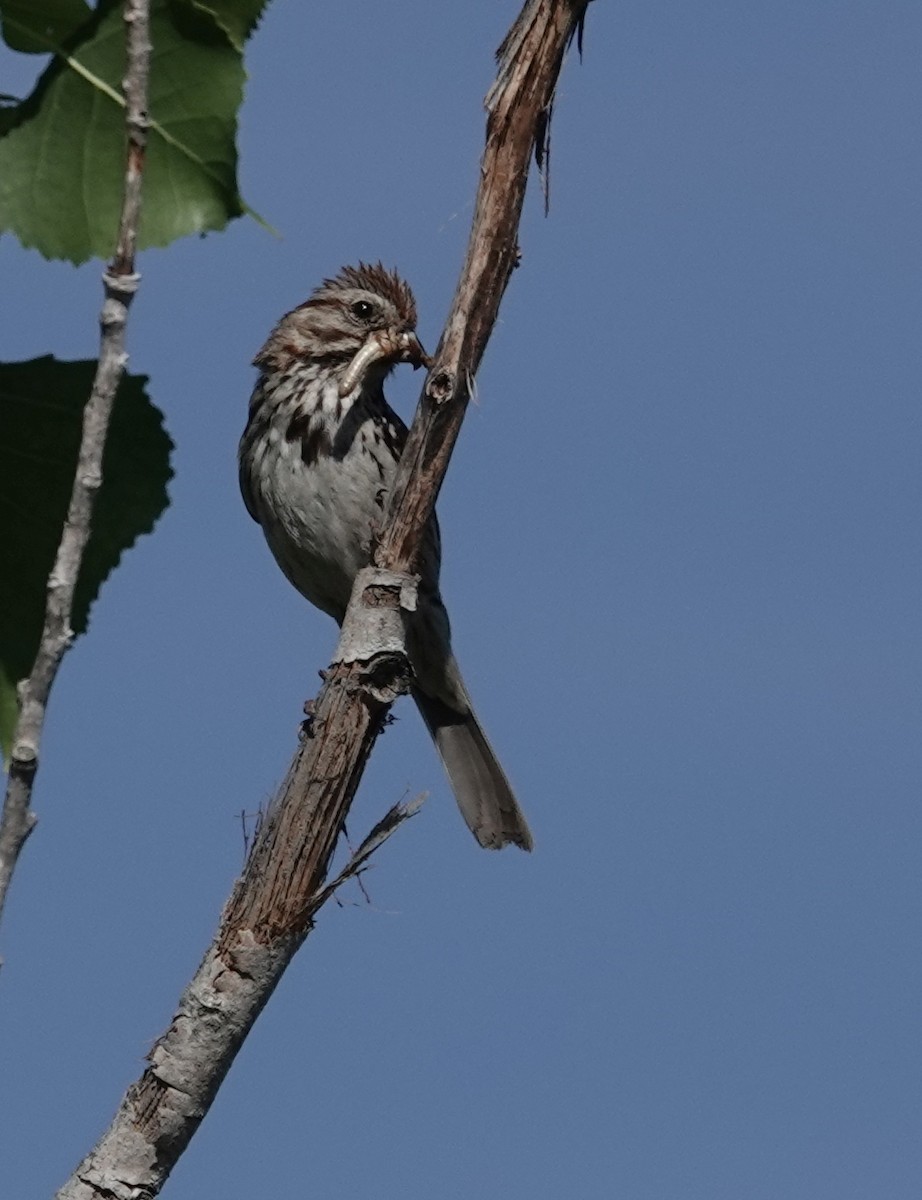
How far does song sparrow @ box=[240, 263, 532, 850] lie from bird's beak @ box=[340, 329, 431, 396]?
0.02 metres

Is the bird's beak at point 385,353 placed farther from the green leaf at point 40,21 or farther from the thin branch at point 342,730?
the green leaf at point 40,21

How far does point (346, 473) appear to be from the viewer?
7.17 meters

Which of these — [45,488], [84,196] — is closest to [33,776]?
[45,488]

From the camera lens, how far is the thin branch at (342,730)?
3.45 metres

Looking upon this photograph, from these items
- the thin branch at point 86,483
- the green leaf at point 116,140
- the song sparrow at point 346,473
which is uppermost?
the song sparrow at point 346,473

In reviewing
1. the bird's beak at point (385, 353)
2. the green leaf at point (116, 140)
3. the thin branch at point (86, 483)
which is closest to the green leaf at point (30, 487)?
the green leaf at point (116, 140)

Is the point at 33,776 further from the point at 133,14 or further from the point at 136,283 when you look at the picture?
the point at 133,14

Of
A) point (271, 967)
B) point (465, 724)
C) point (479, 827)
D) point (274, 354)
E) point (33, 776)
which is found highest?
point (274, 354)

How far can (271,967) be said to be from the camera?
357cm

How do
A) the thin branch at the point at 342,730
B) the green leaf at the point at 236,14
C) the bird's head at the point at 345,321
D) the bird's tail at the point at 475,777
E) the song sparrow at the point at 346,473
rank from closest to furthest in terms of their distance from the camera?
the green leaf at the point at 236,14
the thin branch at the point at 342,730
the bird's tail at the point at 475,777
the song sparrow at the point at 346,473
the bird's head at the point at 345,321

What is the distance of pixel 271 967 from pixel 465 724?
4.00 metres

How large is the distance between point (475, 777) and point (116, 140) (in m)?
4.64

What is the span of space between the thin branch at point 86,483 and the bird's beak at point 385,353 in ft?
12.5

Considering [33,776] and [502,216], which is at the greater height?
[502,216]
